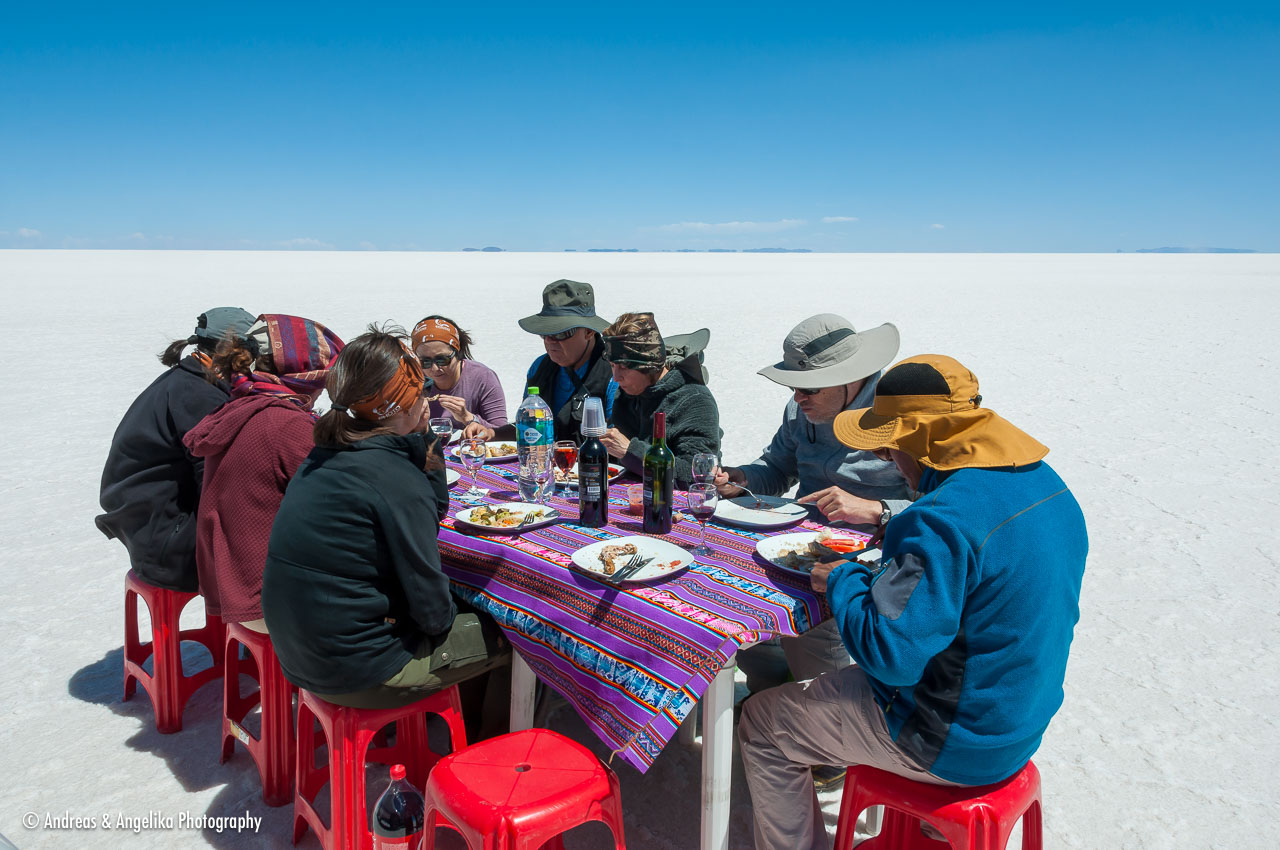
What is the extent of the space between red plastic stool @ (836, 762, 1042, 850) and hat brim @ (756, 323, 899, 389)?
1.43m

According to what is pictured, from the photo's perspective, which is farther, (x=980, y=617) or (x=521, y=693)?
(x=521, y=693)

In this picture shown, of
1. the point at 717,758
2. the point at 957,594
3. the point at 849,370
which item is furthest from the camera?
the point at 849,370

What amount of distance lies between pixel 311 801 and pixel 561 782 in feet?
3.83

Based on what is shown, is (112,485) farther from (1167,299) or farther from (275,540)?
(1167,299)

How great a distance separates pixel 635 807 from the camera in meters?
2.92

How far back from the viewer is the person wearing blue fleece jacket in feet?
5.85

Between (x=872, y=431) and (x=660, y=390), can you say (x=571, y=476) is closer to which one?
(x=660, y=390)

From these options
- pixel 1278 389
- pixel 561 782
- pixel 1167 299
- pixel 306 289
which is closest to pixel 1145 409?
pixel 1278 389

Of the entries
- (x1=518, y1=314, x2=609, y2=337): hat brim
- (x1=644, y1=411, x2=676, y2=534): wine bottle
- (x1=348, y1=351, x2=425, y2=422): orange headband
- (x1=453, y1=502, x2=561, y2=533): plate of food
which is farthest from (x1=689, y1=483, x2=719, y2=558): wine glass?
(x1=518, y1=314, x2=609, y2=337): hat brim

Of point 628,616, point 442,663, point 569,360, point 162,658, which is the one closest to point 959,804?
point 628,616

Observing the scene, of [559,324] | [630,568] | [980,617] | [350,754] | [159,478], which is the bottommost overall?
[350,754]

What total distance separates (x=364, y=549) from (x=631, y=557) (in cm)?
75

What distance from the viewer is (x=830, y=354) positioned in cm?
320

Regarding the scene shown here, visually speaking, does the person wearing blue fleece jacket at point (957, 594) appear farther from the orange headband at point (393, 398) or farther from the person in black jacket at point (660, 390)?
the person in black jacket at point (660, 390)
